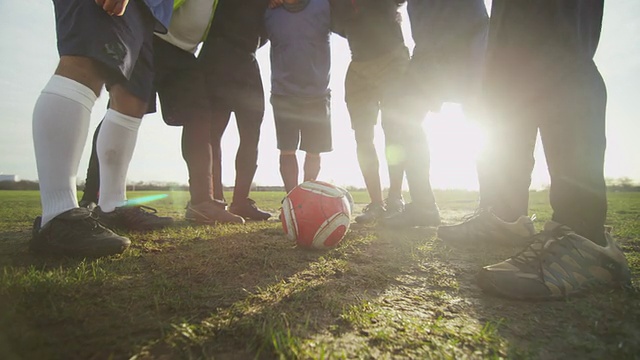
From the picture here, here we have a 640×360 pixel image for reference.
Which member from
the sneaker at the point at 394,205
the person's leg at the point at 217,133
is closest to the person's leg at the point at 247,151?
the person's leg at the point at 217,133

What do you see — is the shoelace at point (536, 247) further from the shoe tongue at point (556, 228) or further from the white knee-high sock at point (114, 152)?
the white knee-high sock at point (114, 152)

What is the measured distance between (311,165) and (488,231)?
257 centimetres

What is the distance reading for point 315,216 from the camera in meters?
2.27

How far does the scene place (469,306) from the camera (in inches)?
52.5

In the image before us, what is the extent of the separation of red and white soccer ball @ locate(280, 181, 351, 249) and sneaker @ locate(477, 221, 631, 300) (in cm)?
104

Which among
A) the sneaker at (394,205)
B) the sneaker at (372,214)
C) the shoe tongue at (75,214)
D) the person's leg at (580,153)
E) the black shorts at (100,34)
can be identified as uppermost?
the black shorts at (100,34)

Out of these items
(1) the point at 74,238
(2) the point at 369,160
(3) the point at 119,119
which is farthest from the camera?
(2) the point at 369,160

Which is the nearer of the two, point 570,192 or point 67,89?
point 570,192

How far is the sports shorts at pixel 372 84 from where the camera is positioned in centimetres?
405

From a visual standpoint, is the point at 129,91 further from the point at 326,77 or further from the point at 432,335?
the point at 432,335

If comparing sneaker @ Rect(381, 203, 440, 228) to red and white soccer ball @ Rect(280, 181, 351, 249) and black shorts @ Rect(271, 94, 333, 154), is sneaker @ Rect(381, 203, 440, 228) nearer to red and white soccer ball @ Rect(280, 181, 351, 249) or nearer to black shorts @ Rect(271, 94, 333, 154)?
red and white soccer ball @ Rect(280, 181, 351, 249)

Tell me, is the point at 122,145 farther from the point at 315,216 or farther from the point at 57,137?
the point at 315,216

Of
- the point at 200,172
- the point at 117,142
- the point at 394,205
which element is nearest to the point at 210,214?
the point at 200,172

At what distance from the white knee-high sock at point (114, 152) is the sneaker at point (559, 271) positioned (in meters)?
2.90
